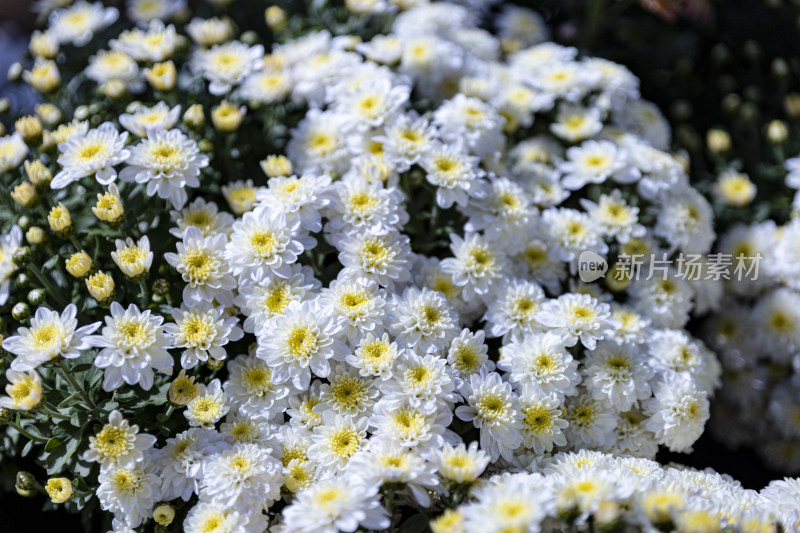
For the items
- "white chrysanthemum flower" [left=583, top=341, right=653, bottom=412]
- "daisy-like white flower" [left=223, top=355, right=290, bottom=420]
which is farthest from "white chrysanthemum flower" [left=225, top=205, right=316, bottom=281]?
"white chrysanthemum flower" [left=583, top=341, right=653, bottom=412]

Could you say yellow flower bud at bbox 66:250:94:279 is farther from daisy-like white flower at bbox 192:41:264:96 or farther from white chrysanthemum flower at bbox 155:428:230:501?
daisy-like white flower at bbox 192:41:264:96

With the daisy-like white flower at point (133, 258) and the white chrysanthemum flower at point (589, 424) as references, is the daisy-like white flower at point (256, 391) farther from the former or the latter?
the white chrysanthemum flower at point (589, 424)

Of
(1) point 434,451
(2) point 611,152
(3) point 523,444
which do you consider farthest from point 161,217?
(2) point 611,152

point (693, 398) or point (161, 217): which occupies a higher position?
point (161, 217)

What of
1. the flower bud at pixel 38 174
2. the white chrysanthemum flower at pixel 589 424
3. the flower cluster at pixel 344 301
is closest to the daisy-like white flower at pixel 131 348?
the flower cluster at pixel 344 301

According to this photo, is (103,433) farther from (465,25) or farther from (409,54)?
(465,25)

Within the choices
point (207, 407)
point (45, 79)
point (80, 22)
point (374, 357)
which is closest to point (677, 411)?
point (374, 357)
